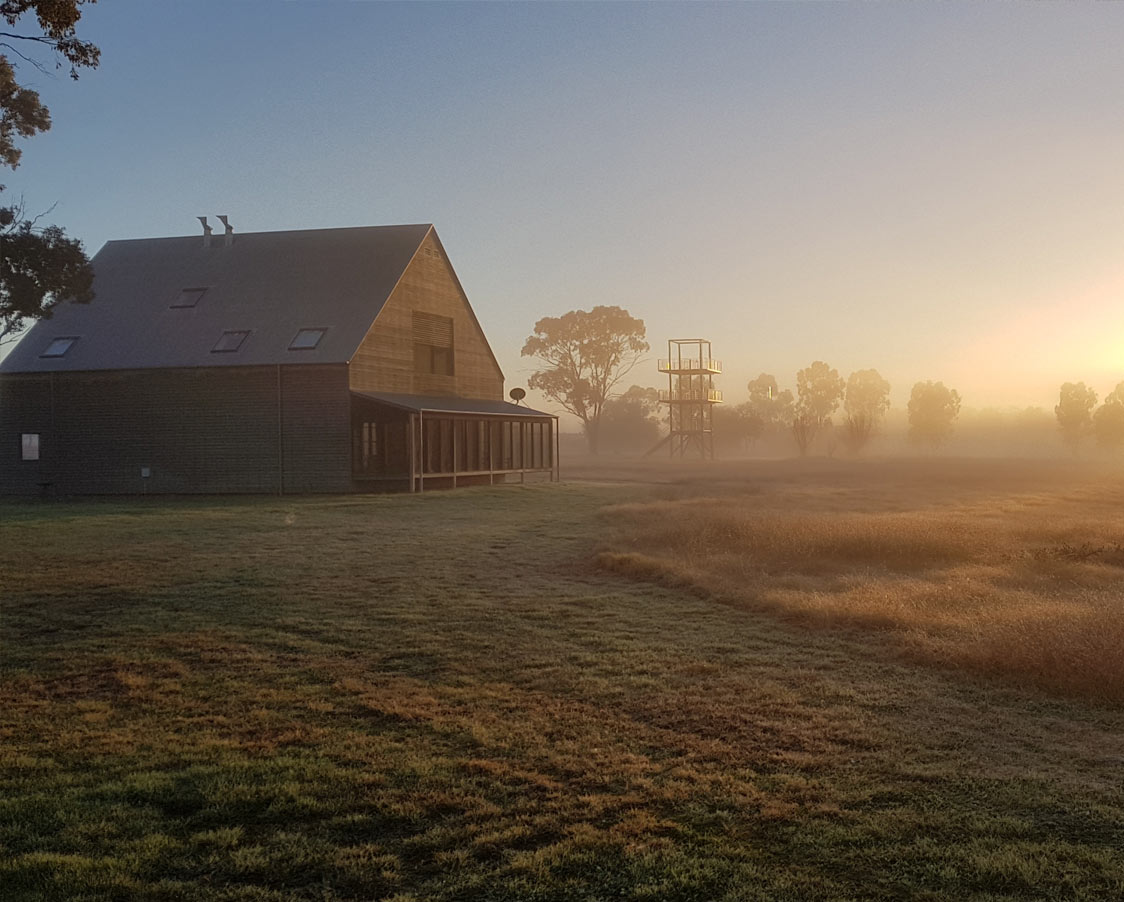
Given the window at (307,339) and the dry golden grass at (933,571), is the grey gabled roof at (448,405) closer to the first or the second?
the window at (307,339)

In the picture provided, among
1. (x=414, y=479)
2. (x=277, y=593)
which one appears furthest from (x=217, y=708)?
(x=414, y=479)

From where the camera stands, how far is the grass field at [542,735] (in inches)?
197

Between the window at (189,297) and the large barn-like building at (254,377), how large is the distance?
0.08 meters

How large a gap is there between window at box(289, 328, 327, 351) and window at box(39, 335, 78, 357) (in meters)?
8.88

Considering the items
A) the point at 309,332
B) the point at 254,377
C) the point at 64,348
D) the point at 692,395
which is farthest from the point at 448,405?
the point at 692,395

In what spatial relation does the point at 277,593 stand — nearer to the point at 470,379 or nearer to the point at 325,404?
the point at 325,404

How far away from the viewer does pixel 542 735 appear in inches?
286

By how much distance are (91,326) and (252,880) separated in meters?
35.5

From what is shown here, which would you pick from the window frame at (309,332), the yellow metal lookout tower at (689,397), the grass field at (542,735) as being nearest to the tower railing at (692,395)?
the yellow metal lookout tower at (689,397)

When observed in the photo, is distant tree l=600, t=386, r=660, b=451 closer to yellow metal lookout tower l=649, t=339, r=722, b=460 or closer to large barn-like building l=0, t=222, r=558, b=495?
yellow metal lookout tower l=649, t=339, r=722, b=460

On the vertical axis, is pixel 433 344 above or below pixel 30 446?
above

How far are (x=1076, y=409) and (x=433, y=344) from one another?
8088cm

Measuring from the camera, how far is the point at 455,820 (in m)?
5.60

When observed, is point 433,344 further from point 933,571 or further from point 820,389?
point 820,389
